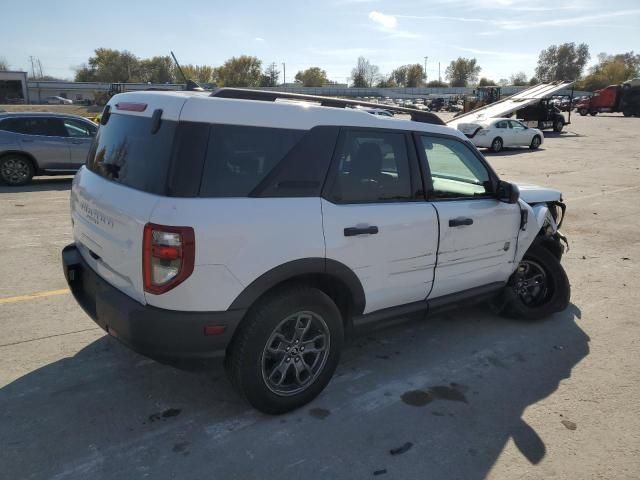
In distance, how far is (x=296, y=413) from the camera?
326 cm

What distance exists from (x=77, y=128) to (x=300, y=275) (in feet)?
36.8

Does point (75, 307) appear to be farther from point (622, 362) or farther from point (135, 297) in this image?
point (622, 362)

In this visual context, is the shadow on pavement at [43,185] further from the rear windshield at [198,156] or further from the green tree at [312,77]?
the green tree at [312,77]

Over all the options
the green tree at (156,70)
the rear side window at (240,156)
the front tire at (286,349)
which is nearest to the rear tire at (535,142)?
the front tire at (286,349)

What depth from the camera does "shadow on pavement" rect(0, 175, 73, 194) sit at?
1130cm

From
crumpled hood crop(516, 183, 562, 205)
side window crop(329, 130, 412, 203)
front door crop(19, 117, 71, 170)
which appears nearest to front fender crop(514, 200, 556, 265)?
crumpled hood crop(516, 183, 562, 205)

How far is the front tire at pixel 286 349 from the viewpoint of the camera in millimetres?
2947

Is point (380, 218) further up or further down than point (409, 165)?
further down

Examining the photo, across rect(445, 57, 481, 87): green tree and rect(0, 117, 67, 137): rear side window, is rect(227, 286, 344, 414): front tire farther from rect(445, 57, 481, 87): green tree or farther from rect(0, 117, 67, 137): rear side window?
rect(445, 57, 481, 87): green tree

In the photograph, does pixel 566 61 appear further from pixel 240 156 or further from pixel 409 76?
pixel 240 156

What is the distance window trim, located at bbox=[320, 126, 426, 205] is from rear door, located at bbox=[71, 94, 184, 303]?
3.19 feet

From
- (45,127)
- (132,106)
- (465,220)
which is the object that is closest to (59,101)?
(45,127)

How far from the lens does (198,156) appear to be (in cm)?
273

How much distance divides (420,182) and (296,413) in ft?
5.95
